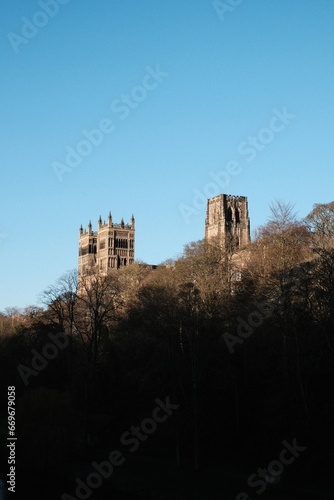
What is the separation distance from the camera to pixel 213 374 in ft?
152

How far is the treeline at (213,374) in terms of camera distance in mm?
37844

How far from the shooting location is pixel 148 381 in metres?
51.1

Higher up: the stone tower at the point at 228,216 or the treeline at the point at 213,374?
the stone tower at the point at 228,216

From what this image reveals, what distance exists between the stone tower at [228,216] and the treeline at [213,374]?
8887 centimetres

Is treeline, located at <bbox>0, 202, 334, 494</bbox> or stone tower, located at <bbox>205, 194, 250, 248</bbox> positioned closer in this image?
treeline, located at <bbox>0, 202, 334, 494</bbox>

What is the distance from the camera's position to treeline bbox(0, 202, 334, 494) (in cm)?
3784

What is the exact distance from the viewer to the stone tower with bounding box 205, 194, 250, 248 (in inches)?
6171

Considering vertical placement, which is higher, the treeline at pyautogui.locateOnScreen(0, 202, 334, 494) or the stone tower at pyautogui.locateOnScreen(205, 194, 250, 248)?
the stone tower at pyautogui.locateOnScreen(205, 194, 250, 248)

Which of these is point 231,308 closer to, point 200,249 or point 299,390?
point 299,390

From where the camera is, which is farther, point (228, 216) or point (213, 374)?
point (228, 216)

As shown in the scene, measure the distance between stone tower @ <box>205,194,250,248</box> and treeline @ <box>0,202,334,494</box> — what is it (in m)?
88.9

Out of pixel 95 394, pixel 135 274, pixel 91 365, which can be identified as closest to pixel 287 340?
pixel 91 365

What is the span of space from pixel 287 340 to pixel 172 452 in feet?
35.3

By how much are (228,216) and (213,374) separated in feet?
374
